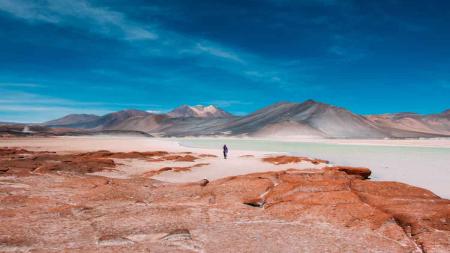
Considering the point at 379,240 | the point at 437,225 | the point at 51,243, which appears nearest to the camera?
the point at 51,243

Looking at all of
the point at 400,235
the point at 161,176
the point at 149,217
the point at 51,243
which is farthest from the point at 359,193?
the point at 161,176

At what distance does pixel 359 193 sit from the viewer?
10953mm

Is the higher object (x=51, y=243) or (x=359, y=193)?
(x=359, y=193)

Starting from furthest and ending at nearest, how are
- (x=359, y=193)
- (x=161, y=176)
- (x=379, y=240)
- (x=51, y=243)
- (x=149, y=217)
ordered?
(x=161, y=176) < (x=359, y=193) < (x=149, y=217) < (x=379, y=240) < (x=51, y=243)

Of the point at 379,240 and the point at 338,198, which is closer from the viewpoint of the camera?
the point at 379,240

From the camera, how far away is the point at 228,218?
362 inches

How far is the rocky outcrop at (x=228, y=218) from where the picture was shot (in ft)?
23.9

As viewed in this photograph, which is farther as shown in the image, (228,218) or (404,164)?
(404,164)

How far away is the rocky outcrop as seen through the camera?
23.9ft

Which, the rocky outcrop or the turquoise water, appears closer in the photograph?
the rocky outcrop

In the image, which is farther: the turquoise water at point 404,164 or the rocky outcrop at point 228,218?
the turquoise water at point 404,164

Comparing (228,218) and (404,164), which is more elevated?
(404,164)

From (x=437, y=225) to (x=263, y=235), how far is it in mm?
3753

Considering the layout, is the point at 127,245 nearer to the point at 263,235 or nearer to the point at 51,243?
the point at 51,243
